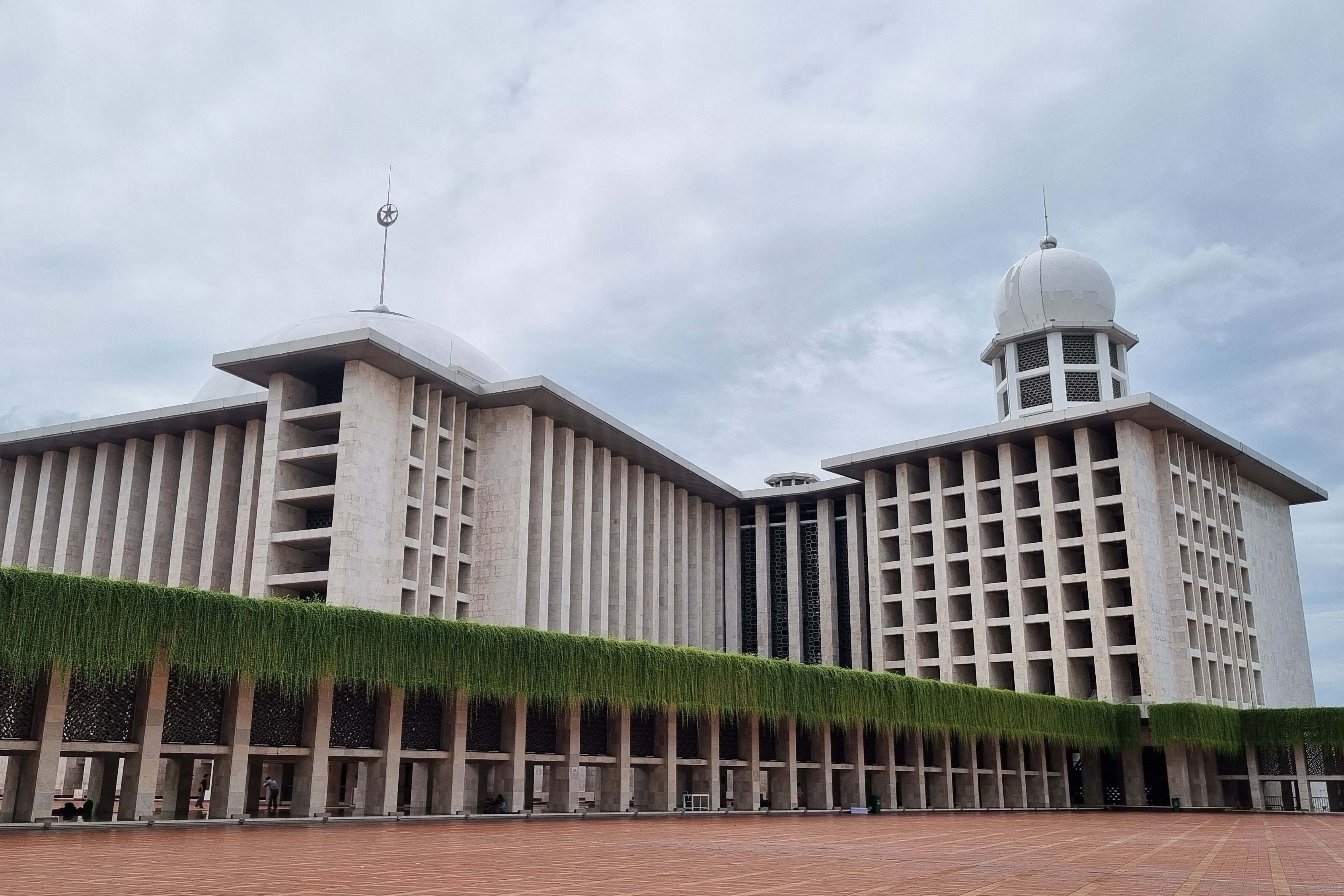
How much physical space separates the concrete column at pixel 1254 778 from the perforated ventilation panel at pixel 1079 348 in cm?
1906

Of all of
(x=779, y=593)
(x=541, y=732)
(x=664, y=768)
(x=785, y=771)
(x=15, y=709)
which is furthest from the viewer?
(x=779, y=593)

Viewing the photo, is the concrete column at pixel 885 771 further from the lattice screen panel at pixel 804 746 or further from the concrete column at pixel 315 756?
the concrete column at pixel 315 756

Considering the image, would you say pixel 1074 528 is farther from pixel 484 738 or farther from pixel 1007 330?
pixel 484 738

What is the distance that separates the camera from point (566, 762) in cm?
3000

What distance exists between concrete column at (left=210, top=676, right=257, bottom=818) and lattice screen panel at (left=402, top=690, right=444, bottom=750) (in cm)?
411

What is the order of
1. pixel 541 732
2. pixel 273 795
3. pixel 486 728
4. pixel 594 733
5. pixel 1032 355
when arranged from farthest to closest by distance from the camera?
pixel 1032 355 → pixel 594 733 → pixel 273 795 → pixel 541 732 → pixel 486 728

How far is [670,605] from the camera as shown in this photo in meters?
53.4

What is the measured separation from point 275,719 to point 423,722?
3.70 metres

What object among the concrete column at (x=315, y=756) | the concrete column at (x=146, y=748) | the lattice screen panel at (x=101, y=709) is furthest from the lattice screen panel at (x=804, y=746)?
the lattice screen panel at (x=101, y=709)

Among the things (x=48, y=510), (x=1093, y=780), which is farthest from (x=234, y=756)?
(x=1093, y=780)

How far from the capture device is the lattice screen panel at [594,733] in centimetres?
3119

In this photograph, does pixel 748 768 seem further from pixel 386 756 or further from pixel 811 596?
pixel 811 596

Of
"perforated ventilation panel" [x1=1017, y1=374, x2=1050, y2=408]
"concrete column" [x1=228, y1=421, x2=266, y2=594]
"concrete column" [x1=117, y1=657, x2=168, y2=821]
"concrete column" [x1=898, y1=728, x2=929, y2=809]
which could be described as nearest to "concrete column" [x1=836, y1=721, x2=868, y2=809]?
"concrete column" [x1=898, y1=728, x2=929, y2=809]

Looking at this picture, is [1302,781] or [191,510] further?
[1302,781]
